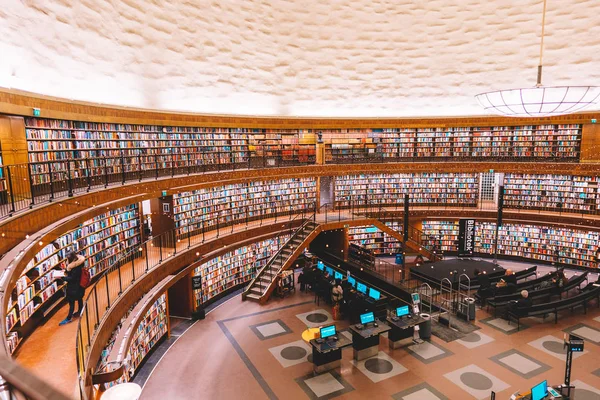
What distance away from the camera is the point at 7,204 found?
562 cm

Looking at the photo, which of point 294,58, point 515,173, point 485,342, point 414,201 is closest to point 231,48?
point 294,58

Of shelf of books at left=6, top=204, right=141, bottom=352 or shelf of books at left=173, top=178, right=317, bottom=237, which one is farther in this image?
shelf of books at left=173, top=178, right=317, bottom=237

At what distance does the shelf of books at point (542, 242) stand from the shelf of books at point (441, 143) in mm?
2848

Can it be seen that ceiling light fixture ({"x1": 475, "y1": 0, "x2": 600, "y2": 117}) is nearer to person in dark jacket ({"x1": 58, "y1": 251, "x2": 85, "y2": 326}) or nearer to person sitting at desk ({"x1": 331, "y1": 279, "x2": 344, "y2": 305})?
person in dark jacket ({"x1": 58, "y1": 251, "x2": 85, "y2": 326})

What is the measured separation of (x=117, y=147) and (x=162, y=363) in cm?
540

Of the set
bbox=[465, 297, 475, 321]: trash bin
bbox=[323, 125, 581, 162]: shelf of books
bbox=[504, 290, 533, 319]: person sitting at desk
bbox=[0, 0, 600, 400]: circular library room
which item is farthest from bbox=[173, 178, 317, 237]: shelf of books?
bbox=[504, 290, 533, 319]: person sitting at desk

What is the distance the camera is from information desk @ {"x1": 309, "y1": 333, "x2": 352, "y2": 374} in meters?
8.55

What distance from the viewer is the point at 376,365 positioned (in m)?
8.98

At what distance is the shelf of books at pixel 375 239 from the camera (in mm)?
16531

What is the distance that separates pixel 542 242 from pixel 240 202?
11.7m

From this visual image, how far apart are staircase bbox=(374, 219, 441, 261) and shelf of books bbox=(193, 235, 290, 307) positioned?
11.9 feet

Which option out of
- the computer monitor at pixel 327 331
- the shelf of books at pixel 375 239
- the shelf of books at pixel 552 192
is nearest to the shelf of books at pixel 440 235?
the shelf of books at pixel 375 239

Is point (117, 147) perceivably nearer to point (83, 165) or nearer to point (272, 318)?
point (83, 165)

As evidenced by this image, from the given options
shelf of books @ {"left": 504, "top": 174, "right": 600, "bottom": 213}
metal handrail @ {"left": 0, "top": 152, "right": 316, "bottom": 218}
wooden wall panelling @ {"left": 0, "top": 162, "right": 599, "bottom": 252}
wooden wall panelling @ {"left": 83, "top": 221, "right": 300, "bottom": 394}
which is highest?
metal handrail @ {"left": 0, "top": 152, "right": 316, "bottom": 218}
